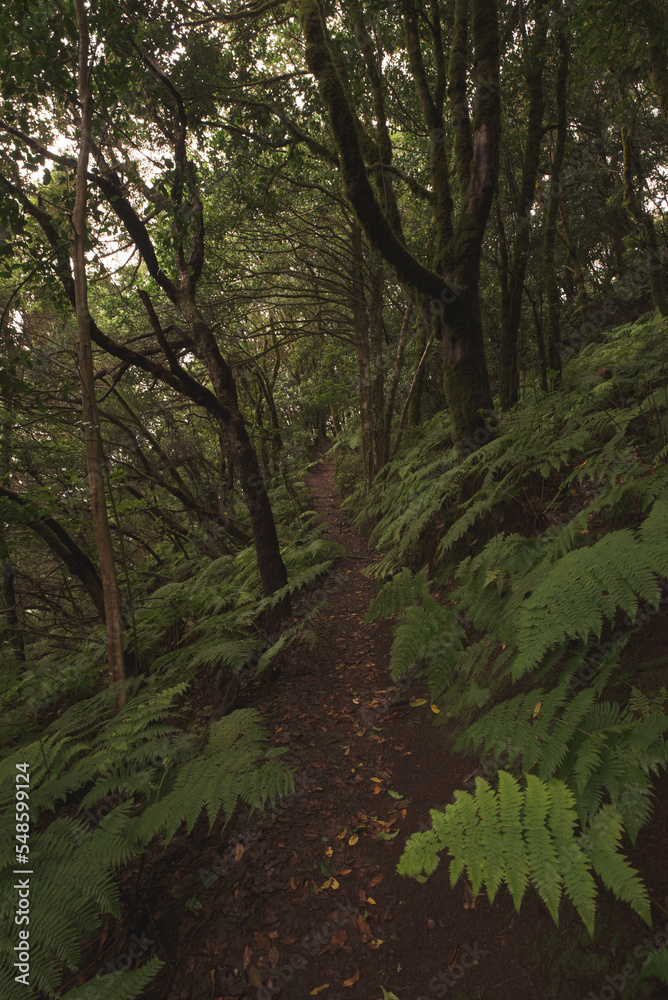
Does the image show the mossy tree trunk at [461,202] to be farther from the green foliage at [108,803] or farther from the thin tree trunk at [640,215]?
the green foliage at [108,803]

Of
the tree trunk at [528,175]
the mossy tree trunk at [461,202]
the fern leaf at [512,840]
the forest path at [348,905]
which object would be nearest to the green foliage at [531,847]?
the fern leaf at [512,840]

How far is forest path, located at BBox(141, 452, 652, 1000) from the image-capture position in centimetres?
165

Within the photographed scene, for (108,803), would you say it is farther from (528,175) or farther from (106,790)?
(528,175)

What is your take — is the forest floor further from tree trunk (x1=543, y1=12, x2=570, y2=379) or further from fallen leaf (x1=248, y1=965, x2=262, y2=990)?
tree trunk (x1=543, y1=12, x2=570, y2=379)

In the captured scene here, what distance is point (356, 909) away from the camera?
6.85 ft

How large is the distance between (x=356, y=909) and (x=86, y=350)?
11.2 ft

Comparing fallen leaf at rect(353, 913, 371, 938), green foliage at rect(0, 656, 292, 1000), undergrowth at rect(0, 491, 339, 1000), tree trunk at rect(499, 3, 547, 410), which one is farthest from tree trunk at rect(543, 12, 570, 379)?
fallen leaf at rect(353, 913, 371, 938)

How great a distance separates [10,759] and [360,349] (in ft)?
27.3

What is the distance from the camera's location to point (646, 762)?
1.47 m

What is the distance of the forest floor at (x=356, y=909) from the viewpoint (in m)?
1.49

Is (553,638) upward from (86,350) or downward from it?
downward

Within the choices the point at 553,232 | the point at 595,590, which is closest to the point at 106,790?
the point at 595,590

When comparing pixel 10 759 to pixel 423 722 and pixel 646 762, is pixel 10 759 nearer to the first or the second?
pixel 423 722

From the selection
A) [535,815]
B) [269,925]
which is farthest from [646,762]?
[269,925]
